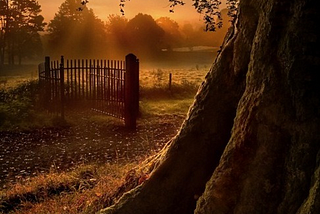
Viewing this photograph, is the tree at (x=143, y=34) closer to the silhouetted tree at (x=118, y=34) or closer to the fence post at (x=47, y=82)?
the silhouetted tree at (x=118, y=34)

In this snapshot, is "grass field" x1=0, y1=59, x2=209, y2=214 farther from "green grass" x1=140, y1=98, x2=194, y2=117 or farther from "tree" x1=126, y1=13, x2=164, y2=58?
"tree" x1=126, y1=13, x2=164, y2=58

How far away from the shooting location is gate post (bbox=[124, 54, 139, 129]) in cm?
1449

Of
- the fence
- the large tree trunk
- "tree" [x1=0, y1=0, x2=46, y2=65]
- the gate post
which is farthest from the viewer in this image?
"tree" [x1=0, y1=0, x2=46, y2=65]

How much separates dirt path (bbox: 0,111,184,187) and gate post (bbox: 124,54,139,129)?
400 mm

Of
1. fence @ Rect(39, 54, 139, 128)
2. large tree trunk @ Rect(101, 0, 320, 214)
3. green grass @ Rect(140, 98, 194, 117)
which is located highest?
large tree trunk @ Rect(101, 0, 320, 214)

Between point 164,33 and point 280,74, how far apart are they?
56.8 meters

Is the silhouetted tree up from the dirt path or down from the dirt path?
up

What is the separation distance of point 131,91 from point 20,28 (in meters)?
48.8

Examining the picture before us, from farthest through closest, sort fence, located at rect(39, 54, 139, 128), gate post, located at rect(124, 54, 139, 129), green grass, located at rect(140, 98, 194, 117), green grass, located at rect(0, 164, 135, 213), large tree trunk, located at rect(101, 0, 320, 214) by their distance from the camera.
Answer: green grass, located at rect(140, 98, 194, 117)
fence, located at rect(39, 54, 139, 128)
gate post, located at rect(124, 54, 139, 129)
green grass, located at rect(0, 164, 135, 213)
large tree trunk, located at rect(101, 0, 320, 214)

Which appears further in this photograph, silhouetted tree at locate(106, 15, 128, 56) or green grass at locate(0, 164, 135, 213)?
silhouetted tree at locate(106, 15, 128, 56)

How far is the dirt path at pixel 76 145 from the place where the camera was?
1024 cm

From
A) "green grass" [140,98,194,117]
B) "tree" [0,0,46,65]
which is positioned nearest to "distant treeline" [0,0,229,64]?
"tree" [0,0,46,65]

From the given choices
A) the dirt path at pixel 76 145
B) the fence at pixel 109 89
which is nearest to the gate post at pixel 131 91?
the fence at pixel 109 89

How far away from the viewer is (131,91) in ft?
48.0
